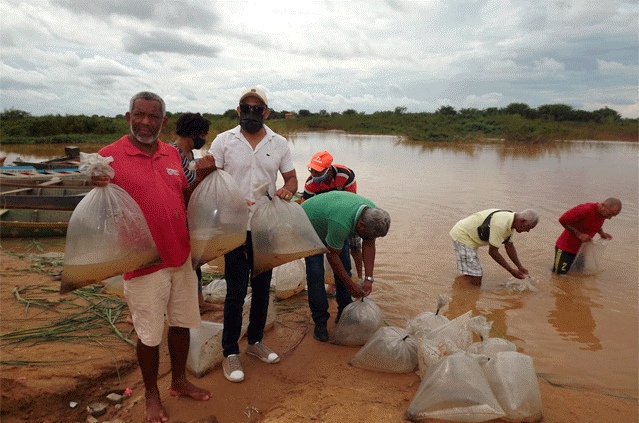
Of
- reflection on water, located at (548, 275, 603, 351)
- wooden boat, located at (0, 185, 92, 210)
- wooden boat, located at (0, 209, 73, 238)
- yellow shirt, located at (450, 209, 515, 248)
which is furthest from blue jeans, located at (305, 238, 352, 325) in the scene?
wooden boat, located at (0, 185, 92, 210)

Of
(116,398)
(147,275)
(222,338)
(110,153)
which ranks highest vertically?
(110,153)

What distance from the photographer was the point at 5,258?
471 centimetres

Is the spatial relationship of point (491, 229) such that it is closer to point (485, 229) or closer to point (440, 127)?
point (485, 229)

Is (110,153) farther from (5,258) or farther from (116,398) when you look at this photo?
(5,258)

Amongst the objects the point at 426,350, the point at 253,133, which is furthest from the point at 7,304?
the point at 426,350

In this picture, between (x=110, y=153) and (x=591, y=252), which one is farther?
(x=591, y=252)

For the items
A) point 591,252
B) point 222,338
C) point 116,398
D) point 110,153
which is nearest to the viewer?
point 110,153

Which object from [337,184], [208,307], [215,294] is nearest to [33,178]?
[215,294]

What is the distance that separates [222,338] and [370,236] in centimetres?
114

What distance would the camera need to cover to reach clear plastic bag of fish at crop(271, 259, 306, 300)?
3660 mm

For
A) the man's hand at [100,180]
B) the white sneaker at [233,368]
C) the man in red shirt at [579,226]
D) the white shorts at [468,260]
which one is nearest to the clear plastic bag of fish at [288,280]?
the white sneaker at [233,368]

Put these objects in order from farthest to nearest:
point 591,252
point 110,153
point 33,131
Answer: point 33,131 < point 591,252 < point 110,153

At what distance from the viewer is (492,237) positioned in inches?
160

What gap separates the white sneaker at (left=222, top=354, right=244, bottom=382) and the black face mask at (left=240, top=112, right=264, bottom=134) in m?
1.40
